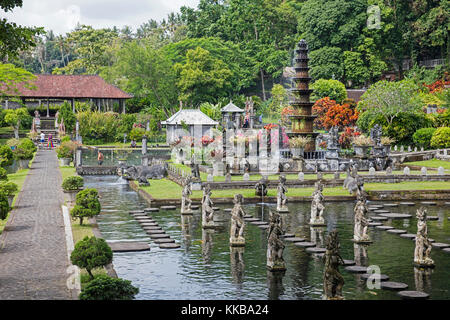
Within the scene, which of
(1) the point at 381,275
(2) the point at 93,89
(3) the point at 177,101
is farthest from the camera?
(3) the point at 177,101

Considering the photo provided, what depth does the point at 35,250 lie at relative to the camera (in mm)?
22406

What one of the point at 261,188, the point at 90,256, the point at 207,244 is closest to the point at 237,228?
the point at 207,244

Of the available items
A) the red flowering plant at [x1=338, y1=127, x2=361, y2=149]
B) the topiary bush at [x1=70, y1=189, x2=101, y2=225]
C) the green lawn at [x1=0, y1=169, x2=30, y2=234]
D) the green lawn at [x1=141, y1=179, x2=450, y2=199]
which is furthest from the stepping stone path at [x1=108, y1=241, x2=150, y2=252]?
the red flowering plant at [x1=338, y1=127, x2=361, y2=149]

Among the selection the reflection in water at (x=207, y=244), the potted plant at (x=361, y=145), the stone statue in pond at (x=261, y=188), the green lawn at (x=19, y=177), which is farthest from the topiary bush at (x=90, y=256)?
the potted plant at (x=361, y=145)

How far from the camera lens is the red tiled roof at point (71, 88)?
285ft

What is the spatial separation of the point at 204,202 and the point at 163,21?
12863 cm

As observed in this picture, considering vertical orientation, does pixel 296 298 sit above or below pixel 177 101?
below

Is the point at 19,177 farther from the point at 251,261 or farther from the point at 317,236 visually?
the point at 251,261

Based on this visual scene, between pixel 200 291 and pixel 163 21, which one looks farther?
pixel 163 21

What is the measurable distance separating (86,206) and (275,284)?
10919 millimetres

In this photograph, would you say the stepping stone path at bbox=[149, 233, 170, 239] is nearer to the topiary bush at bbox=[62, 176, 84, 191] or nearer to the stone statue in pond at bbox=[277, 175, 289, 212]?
the topiary bush at bbox=[62, 176, 84, 191]

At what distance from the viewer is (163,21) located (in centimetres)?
15262
